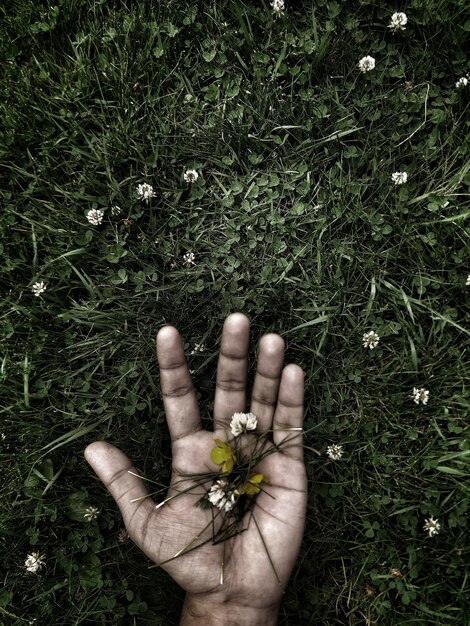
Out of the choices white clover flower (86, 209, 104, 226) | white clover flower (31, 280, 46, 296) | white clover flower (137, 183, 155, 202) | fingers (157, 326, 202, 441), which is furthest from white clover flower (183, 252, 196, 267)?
white clover flower (31, 280, 46, 296)

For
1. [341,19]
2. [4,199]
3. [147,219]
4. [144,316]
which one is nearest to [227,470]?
[144,316]

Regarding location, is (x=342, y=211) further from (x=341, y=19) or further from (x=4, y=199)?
(x=4, y=199)

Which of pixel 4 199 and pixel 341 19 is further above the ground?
pixel 341 19

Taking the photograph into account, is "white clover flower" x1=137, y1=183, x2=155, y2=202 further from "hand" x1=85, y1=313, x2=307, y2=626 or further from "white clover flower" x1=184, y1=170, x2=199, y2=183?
"hand" x1=85, y1=313, x2=307, y2=626

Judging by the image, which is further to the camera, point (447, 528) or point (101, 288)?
point (101, 288)

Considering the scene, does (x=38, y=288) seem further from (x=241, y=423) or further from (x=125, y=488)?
(x=241, y=423)

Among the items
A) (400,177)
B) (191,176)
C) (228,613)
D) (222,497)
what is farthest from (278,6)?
(228,613)
